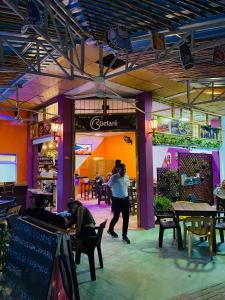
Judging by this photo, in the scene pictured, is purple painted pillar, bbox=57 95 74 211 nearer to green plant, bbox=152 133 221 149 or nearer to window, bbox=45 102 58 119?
window, bbox=45 102 58 119

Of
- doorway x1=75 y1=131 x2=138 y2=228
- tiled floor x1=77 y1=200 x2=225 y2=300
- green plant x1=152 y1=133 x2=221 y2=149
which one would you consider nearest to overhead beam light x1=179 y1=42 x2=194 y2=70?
tiled floor x1=77 y1=200 x2=225 y2=300

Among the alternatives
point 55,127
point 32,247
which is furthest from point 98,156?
point 32,247

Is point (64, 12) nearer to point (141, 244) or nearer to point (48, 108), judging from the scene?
point (141, 244)

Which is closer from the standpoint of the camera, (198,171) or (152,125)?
(152,125)

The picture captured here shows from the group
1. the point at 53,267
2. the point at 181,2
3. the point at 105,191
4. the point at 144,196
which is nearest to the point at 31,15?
the point at 181,2

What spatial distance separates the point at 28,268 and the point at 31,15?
2.69 meters

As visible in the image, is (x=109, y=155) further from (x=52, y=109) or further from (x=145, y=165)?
(x=145, y=165)

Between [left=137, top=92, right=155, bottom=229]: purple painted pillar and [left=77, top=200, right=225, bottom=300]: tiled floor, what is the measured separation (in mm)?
1295

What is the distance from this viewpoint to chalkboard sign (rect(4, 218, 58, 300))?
8.39 feet

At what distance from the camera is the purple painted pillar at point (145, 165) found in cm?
718

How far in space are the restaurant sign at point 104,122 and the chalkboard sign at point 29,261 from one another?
468 cm

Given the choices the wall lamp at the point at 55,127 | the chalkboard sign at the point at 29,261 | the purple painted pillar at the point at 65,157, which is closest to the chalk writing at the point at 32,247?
the chalkboard sign at the point at 29,261

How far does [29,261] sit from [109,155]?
1214cm

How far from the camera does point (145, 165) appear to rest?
23.7ft
